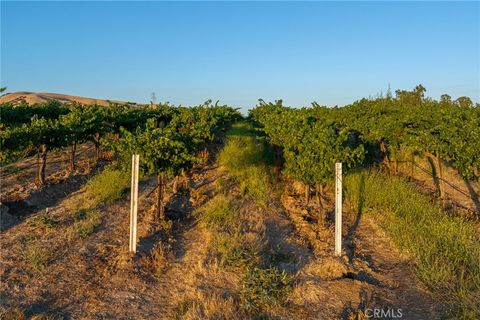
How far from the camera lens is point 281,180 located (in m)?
12.1

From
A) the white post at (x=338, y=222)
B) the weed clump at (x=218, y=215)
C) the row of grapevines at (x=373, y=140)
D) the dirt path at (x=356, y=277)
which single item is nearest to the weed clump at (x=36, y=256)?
the weed clump at (x=218, y=215)

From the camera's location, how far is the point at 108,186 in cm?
980

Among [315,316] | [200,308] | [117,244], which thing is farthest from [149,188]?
[315,316]

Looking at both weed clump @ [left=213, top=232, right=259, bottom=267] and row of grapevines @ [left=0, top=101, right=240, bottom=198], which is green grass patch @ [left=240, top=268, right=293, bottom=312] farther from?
row of grapevines @ [left=0, top=101, right=240, bottom=198]

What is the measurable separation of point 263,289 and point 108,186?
5097 mm

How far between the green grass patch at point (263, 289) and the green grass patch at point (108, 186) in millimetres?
4336

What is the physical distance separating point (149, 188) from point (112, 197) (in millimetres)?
1321

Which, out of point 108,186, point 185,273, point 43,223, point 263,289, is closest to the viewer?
point 263,289

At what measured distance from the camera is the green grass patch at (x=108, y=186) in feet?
31.2

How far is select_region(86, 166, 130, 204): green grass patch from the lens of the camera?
9.52m

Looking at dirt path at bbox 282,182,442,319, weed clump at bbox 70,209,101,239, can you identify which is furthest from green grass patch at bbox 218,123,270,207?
weed clump at bbox 70,209,101,239

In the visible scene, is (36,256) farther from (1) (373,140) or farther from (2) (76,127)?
(1) (373,140)

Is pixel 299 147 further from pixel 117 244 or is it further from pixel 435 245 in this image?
pixel 117 244

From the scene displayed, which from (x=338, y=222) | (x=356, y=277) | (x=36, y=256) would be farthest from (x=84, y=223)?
(x=356, y=277)
